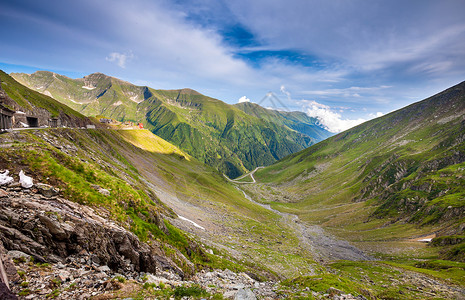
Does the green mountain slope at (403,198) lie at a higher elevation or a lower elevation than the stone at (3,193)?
lower

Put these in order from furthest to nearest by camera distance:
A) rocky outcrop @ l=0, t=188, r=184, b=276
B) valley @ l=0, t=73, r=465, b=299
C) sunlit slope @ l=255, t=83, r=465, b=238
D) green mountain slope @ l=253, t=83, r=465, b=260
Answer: sunlit slope @ l=255, t=83, r=465, b=238 → green mountain slope @ l=253, t=83, r=465, b=260 → valley @ l=0, t=73, r=465, b=299 → rocky outcrop @ l=0, t=188, r=184, b=276

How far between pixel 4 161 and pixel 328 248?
113413mm

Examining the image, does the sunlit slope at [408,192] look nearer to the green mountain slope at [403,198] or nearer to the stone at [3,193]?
the green mountain slope at [403,198]

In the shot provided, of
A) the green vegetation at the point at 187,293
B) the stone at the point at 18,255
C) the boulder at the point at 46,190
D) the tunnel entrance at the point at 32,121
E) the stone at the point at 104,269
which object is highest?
the tunnel entrance at the point at 32,121

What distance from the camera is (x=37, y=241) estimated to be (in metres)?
13.4

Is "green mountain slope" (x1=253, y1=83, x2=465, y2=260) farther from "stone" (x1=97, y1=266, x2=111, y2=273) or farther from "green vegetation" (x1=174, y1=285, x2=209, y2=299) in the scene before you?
"stone" (x1=97, y1=266, x2=111, y2=273)

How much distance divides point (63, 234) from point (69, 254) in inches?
62.6

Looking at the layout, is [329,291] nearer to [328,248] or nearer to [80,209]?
[80,209]

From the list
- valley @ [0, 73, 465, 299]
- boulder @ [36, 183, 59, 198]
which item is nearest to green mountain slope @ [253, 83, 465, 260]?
valley @ [0, 73, 465, 299]

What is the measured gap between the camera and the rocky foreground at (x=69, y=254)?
11.5 meters

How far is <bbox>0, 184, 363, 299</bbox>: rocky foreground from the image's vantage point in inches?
454

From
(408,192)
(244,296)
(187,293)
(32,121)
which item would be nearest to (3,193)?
(187,293)

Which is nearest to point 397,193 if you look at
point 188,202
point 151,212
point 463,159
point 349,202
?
point 349,202

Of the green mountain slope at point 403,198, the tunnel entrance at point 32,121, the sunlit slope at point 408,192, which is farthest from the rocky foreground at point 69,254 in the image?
the sunlit slope at point 408,192
